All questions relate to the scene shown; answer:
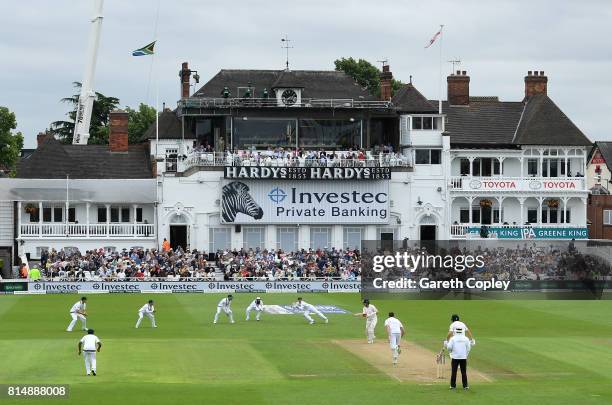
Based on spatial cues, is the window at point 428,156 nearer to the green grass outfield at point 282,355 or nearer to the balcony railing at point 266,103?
the balcony railing at point 266,103

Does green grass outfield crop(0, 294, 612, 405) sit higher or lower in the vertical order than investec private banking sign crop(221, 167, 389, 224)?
lower

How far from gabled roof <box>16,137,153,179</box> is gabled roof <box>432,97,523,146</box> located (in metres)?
18.8

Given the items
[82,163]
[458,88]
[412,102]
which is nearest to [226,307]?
[82,163]

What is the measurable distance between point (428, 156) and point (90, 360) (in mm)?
44799

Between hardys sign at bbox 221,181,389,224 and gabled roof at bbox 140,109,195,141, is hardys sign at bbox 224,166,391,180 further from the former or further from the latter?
gabled roof at bbox 140,109,195,141

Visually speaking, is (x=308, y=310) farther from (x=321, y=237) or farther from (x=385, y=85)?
(x=385, y=85)

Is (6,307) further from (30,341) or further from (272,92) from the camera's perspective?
(272,92)

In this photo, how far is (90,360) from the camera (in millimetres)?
32281

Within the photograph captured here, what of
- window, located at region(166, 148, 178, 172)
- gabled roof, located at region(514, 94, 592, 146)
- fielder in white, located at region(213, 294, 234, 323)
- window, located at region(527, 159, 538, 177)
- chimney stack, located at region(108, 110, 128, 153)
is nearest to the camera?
fielder in white, located at region(213, 294, 234, 323)

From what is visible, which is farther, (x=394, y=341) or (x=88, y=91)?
(x=88, y=91)

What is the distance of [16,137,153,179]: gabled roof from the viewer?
7331 centimetres

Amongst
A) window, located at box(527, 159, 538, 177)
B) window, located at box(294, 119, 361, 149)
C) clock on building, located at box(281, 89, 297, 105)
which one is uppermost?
clock on building, located at box(281, 89, 297, 105)

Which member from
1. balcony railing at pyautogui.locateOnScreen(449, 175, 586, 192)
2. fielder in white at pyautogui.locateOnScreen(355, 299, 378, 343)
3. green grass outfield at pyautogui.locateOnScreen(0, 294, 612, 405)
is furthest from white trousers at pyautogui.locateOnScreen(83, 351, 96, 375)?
balcony railing at pyautogui.locateOnScreen(449, 175, 586, 192)

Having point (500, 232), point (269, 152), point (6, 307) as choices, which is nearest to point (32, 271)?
Answer: point (6, 307)
